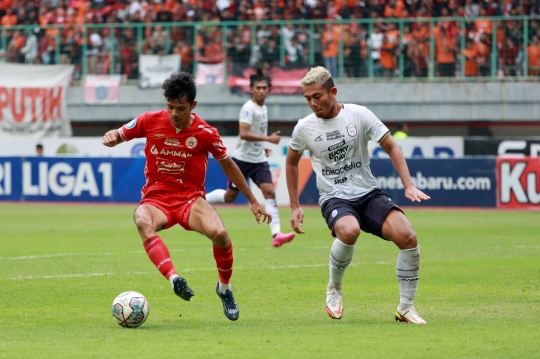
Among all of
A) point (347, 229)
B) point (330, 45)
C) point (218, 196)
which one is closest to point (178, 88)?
point (347, 229)

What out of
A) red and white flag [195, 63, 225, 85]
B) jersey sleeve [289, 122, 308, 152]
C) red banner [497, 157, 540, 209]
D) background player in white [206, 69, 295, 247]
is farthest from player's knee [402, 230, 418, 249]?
red and white flag [195, 63, 225, 85]

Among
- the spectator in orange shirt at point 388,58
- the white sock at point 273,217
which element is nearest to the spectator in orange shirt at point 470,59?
the spectator in orange shirt at point 388,58

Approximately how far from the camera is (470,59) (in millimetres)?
28812

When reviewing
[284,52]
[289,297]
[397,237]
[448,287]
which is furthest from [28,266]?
[284,52]

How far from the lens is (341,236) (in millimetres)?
7664

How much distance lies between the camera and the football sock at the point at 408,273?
757 cm

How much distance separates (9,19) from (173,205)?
2696 cm

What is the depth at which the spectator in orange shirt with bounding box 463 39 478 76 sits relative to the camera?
28453mm

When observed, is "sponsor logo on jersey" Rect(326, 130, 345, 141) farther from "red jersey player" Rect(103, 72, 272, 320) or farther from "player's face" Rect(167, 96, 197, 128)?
"player's face" Rect(167, 96, 197, 128)

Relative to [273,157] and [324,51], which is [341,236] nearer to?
[273,157]

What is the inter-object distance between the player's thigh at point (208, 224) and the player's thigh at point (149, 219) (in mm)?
243

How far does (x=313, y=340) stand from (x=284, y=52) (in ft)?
76.8

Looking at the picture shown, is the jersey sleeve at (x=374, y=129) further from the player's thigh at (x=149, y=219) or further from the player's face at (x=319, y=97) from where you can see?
the player's thigh at (x=149, y=219)

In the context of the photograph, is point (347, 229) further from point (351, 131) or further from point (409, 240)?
point (351, 131)
